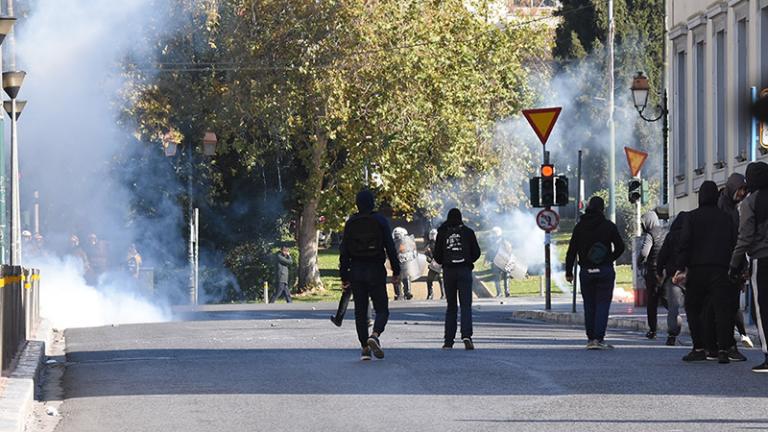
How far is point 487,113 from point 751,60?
50.4 metres

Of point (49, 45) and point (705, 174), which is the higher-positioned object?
point (49, 45)

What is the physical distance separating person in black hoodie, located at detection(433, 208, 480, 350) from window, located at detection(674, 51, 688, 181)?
19.3 meters

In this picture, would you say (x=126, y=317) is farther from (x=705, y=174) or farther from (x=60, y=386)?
(x=60, y=386)

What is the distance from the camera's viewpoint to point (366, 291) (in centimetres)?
1619

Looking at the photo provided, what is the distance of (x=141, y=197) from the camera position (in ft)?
→ 159

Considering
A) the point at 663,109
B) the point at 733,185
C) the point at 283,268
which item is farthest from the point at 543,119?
the point at 283,268

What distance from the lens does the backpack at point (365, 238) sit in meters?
16.0

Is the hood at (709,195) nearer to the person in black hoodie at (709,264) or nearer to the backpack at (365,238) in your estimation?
the person in black hoodie at (709,264)

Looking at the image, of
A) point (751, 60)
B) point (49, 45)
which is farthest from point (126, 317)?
point (751, 60)

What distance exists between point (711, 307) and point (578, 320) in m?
12.6

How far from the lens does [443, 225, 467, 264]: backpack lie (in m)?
17.4

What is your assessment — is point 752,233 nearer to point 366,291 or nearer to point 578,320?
point 366,291

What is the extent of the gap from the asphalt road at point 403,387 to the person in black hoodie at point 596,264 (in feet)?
1.40

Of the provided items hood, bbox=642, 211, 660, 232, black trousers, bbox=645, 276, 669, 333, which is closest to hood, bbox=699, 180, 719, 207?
black trousers, bbox=645, 276, 669, 333
